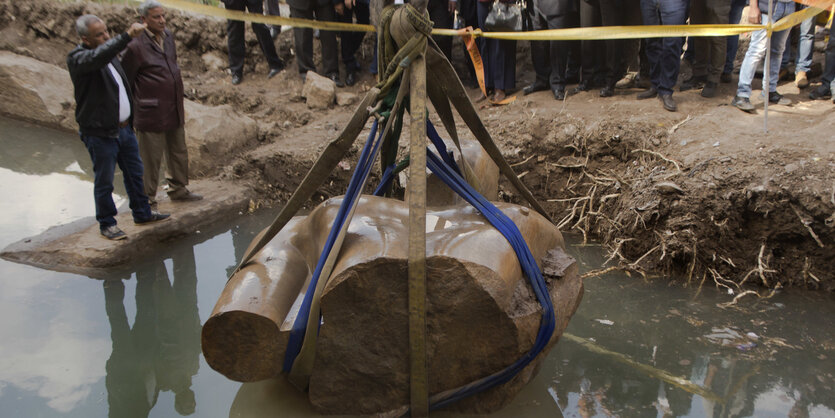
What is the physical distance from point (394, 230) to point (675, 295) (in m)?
2.12

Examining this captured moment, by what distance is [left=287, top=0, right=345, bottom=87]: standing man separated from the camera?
6695mm

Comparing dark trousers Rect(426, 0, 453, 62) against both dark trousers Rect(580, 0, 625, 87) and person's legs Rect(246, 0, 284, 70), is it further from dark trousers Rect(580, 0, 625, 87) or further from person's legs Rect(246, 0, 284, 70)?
person's legs Rect(246, 0, 284, 70)

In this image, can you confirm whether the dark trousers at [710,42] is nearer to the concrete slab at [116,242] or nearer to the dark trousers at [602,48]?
the dark trousers at [602,48]

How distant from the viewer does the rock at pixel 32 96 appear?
630 cm

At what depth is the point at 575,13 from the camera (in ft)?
19.1

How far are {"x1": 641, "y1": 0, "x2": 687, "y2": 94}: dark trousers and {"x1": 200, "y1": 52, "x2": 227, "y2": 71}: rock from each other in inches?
207

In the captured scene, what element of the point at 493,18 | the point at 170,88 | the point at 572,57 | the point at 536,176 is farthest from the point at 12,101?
the point at 572,57

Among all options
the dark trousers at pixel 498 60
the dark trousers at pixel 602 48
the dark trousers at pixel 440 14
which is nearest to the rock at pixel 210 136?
the dark trousers at pixel 440 14

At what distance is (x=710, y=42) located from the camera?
525 cm

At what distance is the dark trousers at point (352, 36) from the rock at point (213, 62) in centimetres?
174

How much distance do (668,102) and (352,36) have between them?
387 centimetres

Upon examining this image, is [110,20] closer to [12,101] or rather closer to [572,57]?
[12,101]

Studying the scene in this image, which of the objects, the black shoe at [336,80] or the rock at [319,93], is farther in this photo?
the black shoe at [336,80]

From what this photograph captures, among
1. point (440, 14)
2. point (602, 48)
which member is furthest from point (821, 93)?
point (440, 14)
